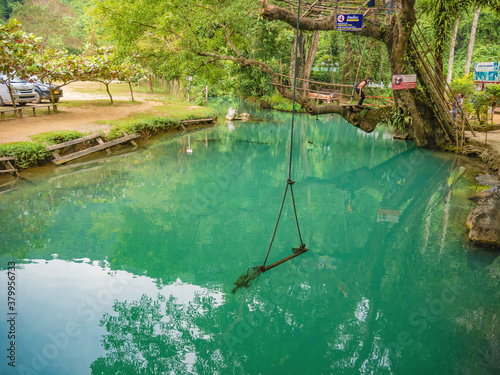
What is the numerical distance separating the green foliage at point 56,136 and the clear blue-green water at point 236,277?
978 millimetres

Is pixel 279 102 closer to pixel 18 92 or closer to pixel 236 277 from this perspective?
pixel 18 92

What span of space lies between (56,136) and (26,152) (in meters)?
1.37

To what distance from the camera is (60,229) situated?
7.16m

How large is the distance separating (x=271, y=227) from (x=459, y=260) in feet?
10.6

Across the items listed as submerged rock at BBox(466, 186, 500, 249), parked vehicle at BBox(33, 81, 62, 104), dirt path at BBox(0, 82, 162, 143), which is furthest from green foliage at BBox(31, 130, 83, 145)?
submerged rock at BBox(466, 186, 500, 249)

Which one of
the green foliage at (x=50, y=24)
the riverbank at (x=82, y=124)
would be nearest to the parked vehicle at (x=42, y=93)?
the riverbank at (x=82, y=124)

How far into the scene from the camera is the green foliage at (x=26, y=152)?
9.70 meters

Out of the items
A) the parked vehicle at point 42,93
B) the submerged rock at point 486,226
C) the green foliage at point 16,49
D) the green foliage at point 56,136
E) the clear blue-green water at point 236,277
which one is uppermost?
the green foliage at point 16,49

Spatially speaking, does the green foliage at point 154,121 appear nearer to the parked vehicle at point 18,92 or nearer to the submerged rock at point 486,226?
the parked vehicle at point 18,92

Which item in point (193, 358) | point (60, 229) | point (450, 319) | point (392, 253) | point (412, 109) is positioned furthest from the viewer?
point (412, 109)

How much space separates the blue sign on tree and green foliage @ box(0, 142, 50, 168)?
8.73 m

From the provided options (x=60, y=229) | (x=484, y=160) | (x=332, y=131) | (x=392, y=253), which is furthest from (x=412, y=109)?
(x=60, y=229)

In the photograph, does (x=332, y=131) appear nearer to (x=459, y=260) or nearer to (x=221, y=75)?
(x=221, y=75)

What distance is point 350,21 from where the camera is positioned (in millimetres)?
10141
